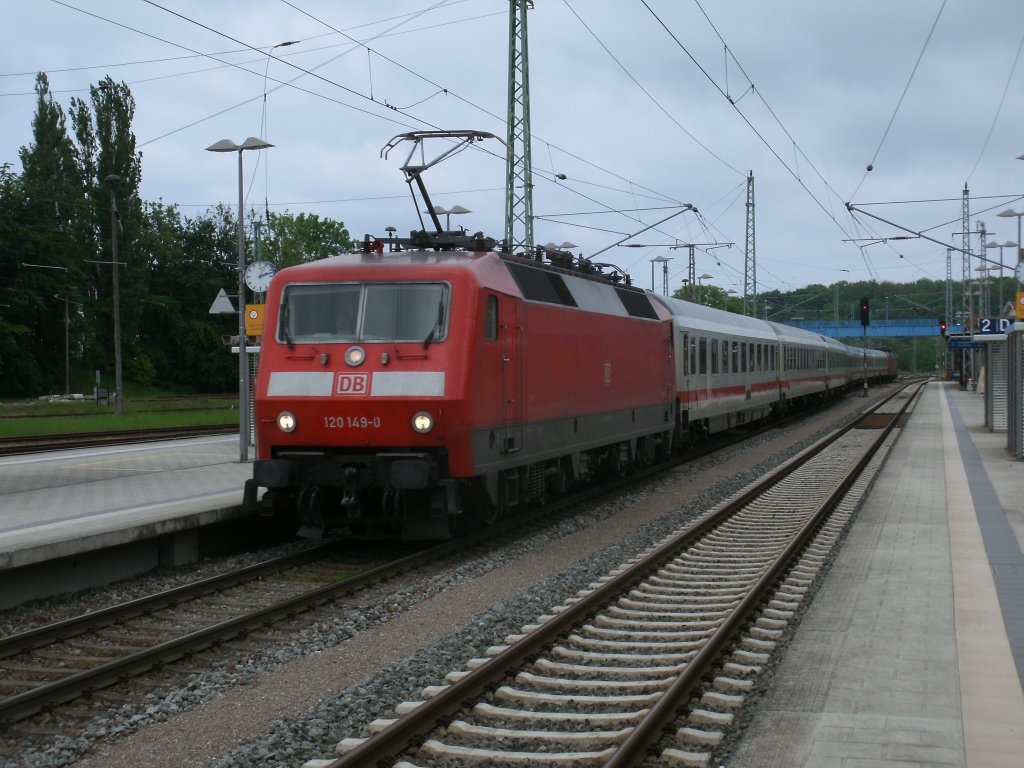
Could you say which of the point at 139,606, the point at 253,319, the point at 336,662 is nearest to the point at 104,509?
the point at 139,606

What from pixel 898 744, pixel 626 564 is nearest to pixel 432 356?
pixel 626 564

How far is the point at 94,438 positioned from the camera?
26250 millimetres

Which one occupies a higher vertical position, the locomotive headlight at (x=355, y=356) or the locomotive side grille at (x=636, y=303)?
the locomotive side grille at (x=636, y=303)

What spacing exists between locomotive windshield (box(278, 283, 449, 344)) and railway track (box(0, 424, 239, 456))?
12564mm

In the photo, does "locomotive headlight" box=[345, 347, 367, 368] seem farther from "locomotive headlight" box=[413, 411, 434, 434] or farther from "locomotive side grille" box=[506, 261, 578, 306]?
"locomotive side grille" box=[506, 261, 578, 306]

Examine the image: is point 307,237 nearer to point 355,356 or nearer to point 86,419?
point 86,419

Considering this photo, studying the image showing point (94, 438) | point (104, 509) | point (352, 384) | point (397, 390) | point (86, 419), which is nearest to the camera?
point (397, 390)

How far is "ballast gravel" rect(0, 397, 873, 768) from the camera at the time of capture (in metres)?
5.97

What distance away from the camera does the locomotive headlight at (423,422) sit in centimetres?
1092

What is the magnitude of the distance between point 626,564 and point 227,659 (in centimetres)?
464

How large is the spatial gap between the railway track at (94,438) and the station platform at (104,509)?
2967 millimetres

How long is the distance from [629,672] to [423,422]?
4.38 meters

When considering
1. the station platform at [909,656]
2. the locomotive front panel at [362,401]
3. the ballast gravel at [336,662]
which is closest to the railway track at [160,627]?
the ballast gravel at [336,662]

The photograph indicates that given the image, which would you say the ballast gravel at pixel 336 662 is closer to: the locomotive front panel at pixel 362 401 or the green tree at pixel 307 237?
the locomotive front panel at pixel 362 401
